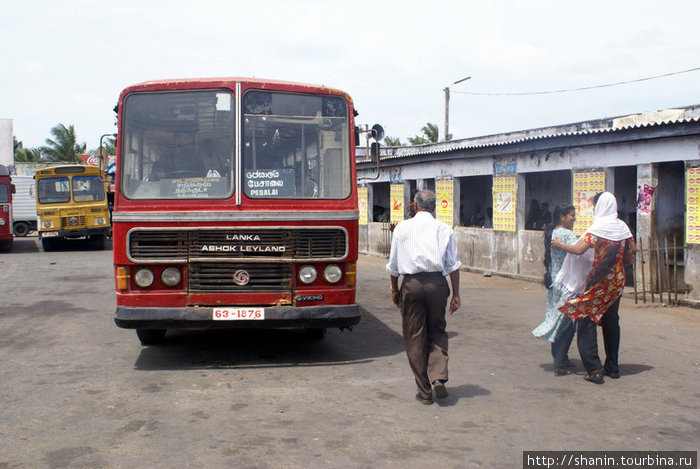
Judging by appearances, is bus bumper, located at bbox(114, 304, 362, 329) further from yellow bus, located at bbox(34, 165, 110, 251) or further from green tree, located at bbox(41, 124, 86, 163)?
green tree, located at bbox(41, 124, 86, 163)

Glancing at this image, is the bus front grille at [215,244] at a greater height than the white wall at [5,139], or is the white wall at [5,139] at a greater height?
the white wall at [5,139]

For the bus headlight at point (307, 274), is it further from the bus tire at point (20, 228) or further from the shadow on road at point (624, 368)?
the bus tire at point (20, 228)

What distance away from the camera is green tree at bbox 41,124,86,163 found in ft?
144

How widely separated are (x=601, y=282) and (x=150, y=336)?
4.83m

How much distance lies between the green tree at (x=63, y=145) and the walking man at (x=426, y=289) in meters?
42.5

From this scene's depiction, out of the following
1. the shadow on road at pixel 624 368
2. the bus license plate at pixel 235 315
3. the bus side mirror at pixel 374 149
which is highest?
the bus side mirror at pixel 374 149

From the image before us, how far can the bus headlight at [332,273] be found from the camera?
22.0ft

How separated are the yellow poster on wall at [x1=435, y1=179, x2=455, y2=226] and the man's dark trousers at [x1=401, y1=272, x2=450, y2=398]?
1352cm

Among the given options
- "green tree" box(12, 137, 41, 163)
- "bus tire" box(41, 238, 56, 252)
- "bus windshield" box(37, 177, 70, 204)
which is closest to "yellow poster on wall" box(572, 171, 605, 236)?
"bus windshield" box(37, 177, 70, 204)

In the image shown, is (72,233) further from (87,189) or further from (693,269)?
(693,269)

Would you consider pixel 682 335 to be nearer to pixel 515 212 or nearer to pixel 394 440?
pixel 394 440

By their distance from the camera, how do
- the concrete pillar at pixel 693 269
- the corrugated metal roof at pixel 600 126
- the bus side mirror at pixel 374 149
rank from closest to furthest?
the bus side mirror at pixel 374 149 → the concrete pillar at pixel 693 269 → the corrugated metal roof at pixel 600 126

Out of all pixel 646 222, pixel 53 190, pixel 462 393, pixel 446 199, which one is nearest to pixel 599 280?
pixel 462 393

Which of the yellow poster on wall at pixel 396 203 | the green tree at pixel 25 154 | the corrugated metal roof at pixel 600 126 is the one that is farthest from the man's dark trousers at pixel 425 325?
the green tree at pixel 25 154
